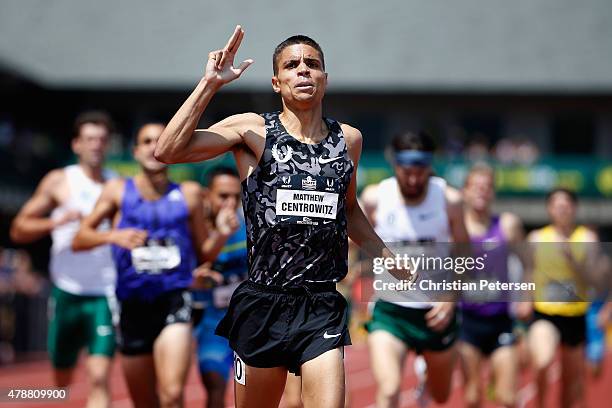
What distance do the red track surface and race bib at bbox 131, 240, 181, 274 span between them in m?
4.08

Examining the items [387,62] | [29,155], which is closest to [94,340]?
[29,155]

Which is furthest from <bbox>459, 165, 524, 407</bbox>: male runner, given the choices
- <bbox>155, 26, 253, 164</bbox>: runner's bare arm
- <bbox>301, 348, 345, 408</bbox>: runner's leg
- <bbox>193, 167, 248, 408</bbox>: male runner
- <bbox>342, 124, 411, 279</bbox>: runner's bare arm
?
<bbox>155, 26, 253, 164</bbox>: runner's bare arm

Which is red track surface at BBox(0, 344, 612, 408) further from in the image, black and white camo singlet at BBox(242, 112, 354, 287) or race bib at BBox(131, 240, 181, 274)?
black and white camo singlet at BBox(242, 112, 354, 287)

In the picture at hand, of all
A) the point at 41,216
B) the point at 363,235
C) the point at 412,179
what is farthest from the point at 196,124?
the point at 41,216

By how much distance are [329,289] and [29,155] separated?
30.2m

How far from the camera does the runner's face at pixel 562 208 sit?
35.8 feet

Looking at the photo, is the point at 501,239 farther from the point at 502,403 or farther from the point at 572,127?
the point at 572,127

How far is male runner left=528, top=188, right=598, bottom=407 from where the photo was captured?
10352 millimetres

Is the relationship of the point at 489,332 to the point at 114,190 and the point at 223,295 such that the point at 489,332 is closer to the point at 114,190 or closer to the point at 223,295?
the point at 223,295

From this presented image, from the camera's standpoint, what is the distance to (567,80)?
127ft

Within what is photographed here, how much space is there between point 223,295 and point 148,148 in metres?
1.36

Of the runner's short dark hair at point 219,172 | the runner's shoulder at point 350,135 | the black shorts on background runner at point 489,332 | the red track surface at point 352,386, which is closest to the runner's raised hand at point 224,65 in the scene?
the runner's shoulder at point 350,135

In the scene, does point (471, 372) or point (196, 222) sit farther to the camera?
point (471, 372)

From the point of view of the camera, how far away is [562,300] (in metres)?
10.7
